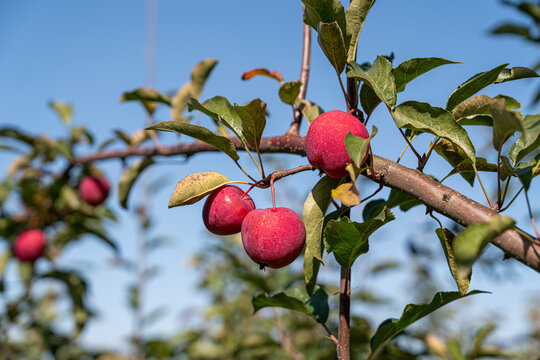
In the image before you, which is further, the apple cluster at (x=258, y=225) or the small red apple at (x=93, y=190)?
the small red apple at (x=93, y=190)

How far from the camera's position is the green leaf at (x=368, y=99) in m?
0.84

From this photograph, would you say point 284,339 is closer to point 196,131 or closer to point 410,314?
point 410,314

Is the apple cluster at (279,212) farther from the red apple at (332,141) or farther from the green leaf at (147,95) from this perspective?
the green leaf at (147,95)

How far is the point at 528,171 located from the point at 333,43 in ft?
1.28

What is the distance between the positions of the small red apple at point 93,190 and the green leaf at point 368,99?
2214 mm

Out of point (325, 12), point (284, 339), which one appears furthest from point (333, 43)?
point (284, 339)

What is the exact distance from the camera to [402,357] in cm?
155

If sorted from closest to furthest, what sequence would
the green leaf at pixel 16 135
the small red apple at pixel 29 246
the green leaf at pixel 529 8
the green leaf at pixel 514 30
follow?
the green leaf at pixel 529 8
the green leaf at pixel 514 30
the green leaf at pixel 16 135
the small red apple at pixel 29 246

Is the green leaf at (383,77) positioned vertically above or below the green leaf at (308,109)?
below

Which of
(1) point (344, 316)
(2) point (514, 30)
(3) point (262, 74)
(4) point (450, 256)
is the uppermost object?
(2) point (514, 30)

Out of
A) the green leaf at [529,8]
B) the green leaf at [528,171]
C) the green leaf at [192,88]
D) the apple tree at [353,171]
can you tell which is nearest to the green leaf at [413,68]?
the apple tree at [353,171]

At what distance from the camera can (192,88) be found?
5.87 feet

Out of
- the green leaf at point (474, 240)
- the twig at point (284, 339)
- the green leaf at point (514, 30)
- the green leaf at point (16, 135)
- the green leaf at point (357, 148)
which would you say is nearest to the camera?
the green leaf at point (474, 240)

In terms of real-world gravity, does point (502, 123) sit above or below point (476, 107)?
below
